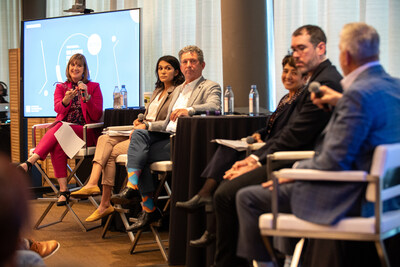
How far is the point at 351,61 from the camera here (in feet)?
7.88

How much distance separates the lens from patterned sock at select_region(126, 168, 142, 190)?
4070mm

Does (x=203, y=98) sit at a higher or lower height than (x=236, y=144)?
higher

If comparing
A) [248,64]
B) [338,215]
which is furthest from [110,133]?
[338,215]

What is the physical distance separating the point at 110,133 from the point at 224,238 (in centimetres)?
203

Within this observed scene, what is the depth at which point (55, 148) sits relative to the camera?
521 centimetres

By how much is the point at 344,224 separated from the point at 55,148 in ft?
11.7

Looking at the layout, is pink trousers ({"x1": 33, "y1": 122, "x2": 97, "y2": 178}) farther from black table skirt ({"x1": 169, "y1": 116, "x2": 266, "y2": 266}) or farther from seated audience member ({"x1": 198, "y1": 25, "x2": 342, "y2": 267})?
seated audience member ({"x1": 198, "y1": 25, "x2": 342, "y2": 267})

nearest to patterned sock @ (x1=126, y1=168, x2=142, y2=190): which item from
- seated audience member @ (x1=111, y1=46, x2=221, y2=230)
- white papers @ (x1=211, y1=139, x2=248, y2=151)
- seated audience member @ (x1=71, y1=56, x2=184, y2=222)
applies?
seated audience member @ (x1=111, y1=46, x2=221, y2=230)

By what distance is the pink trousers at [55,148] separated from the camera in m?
5.14

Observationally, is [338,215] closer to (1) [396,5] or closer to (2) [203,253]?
(2) [203,253]

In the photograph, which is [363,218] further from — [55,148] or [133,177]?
[55,148]

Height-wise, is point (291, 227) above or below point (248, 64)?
below

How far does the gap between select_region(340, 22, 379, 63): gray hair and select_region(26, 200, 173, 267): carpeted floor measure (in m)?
2.16

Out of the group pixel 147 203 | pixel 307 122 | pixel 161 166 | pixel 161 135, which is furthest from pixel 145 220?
pixel 307 122
